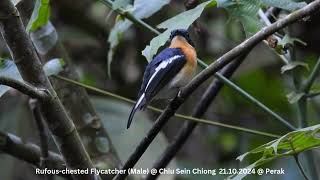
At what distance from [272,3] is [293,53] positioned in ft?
1.07

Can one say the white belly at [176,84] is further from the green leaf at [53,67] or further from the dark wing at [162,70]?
the green leaf at [53,67]

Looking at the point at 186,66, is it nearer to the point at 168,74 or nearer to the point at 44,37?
the point at 168,74

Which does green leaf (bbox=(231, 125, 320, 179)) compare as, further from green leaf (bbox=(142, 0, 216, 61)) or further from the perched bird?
the perched bird

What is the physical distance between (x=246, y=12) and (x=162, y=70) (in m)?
0.40

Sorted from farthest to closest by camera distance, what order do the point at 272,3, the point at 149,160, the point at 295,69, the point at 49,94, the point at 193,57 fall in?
the point at 149,160
the point at 193,57
the point at 295,69
the point at 272,3
the point at 49,94

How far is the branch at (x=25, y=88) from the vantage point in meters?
1.40

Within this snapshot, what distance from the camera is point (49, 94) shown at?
1561mm

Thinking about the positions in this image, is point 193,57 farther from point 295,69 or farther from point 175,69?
point 295,69

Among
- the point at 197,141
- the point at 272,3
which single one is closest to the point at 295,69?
the point at 272,3

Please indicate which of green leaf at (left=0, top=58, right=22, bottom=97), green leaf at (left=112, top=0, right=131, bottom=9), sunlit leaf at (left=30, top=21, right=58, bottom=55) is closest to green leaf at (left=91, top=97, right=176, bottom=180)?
sunlit leaf at (left=30, top=21, right=58, bottom=55)

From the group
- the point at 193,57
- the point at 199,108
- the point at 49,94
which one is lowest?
the point at 199,108

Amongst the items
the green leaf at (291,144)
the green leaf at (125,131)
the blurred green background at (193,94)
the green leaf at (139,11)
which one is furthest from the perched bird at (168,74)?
the blurred green background at (193,94)

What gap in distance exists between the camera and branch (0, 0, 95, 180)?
5.01 feet

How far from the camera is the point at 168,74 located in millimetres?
2027
